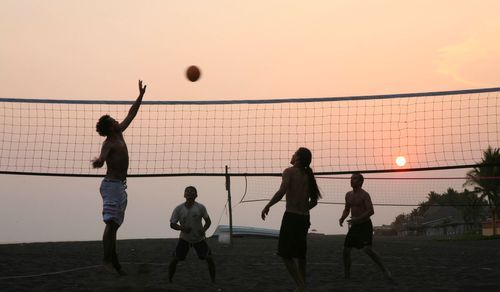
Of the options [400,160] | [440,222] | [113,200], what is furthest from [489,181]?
[113,200]

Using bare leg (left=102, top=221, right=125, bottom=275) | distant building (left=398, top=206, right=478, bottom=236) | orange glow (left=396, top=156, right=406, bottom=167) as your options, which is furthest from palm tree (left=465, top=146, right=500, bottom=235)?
bare leg (left=102, top=221, right=125, bottom=275)

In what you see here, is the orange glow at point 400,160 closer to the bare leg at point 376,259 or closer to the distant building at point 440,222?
the bare leg at point 376,259

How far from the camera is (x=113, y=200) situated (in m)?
8.16

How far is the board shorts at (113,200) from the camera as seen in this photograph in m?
8.12

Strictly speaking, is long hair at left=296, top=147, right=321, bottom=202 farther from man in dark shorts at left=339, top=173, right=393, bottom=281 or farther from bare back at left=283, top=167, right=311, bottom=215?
man in dark shorts at left=339, top=173, right=393, bottom=281

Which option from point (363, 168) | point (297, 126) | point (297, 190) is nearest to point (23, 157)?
point (297, 126)

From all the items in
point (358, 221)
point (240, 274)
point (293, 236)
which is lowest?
point (240, 274)

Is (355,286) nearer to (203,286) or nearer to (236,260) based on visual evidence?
(203,286)

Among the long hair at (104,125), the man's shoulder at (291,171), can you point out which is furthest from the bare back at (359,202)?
the long hair at (104,125)

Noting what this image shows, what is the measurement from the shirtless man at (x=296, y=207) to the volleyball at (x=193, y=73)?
6556 mm

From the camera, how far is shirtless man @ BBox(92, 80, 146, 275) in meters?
8.12

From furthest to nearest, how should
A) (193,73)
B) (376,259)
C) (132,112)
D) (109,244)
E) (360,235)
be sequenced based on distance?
(193,73), (360,235), (376,259), (132,112), (109,244)

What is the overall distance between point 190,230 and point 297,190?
215 cm

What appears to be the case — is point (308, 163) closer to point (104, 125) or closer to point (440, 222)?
point (104, 125)
